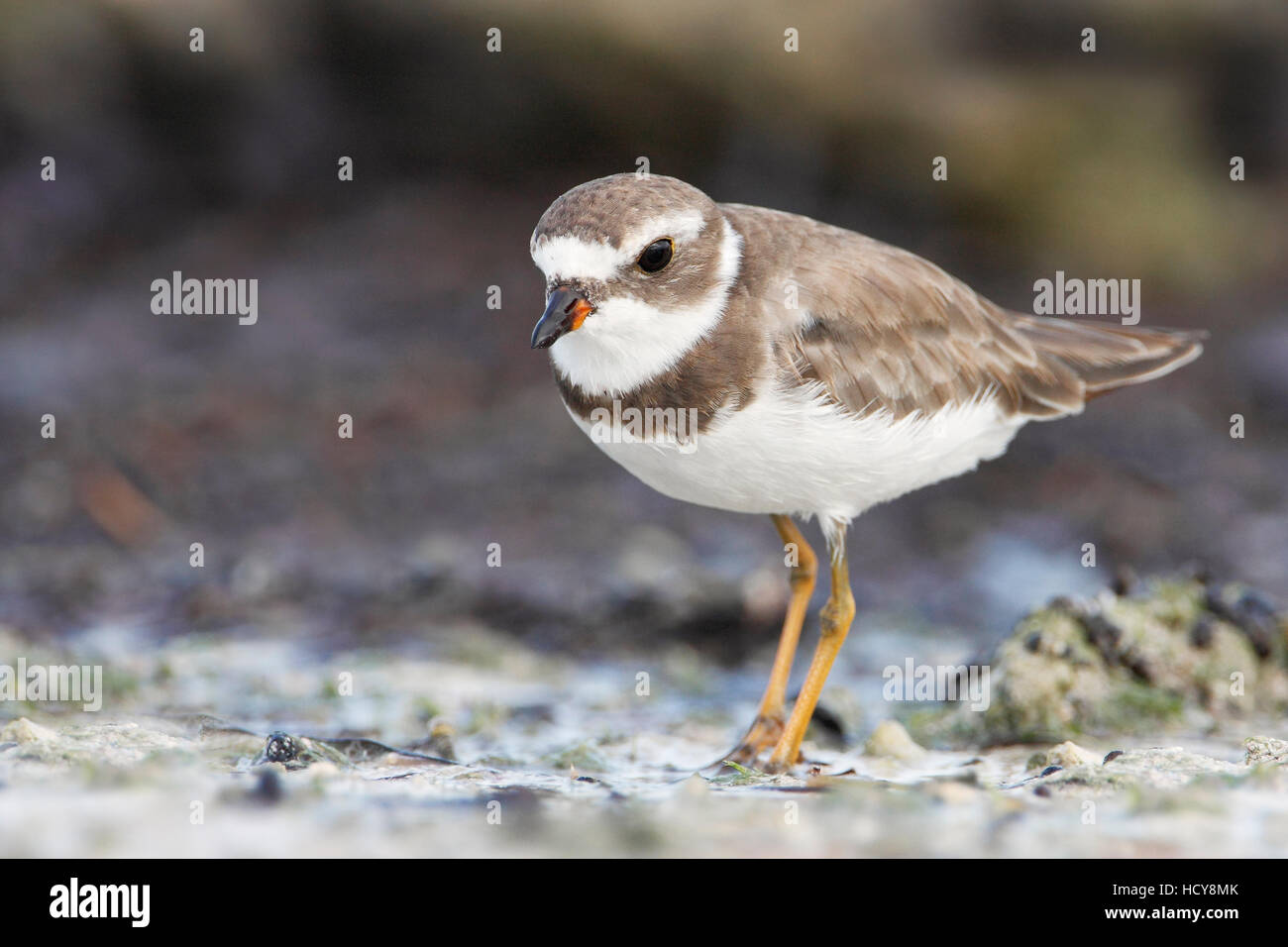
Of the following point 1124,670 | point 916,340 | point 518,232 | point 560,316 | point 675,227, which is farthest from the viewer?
point 518,232

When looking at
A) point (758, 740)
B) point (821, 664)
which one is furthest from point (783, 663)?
point (758, 740)

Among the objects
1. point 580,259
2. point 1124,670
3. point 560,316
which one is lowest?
point 1124,670

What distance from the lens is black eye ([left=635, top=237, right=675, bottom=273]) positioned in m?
5.26

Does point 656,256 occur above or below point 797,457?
above

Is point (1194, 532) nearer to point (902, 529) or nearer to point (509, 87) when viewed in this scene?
point (902, 529)

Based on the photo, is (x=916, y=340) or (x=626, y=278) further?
(x=916, y=340)

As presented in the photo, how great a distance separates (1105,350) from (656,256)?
266cm

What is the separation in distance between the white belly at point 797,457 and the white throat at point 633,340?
0.23 metres

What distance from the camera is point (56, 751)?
5039 millimetres

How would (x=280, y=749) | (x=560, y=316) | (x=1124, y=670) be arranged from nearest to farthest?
(x=560, y=316), (x=280, y=749), (x=1124, y=670)

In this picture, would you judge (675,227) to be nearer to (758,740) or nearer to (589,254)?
(589,254)

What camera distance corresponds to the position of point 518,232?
11555mm

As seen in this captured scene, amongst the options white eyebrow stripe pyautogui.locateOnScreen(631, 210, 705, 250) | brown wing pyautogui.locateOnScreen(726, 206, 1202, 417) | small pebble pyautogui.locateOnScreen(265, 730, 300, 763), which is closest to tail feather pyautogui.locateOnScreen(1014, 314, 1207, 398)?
brown wing pyautogui.locateOnScreen(726, 206, 1202, 417)

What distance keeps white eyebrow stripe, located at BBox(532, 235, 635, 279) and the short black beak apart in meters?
0.07
